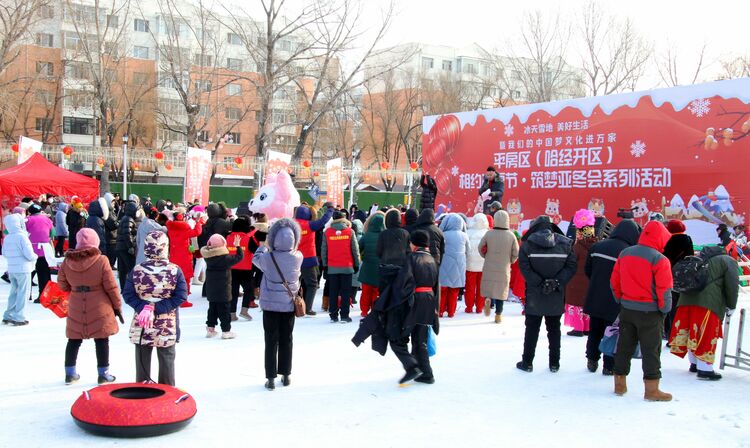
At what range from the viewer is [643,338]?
6.02 metres

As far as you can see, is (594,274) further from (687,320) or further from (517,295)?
(517,295)

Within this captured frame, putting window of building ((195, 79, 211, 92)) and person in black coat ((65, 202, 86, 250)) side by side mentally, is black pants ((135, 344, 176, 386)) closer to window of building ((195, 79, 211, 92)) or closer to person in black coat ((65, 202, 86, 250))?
person in black coat ((65, 202, 86, 250))

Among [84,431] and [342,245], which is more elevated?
[342,245]

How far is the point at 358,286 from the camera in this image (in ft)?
34.4

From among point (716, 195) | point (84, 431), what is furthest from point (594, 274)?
point (716, 195)

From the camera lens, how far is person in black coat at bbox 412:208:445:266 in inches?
332

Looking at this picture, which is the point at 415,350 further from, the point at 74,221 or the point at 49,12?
the point at 49,12

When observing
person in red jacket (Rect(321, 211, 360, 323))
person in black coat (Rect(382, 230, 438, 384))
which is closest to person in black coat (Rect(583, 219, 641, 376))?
person in black coat (Rect(382, 230, 438, 384))

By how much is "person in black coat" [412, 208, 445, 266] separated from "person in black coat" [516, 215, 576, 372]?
1.60 meters

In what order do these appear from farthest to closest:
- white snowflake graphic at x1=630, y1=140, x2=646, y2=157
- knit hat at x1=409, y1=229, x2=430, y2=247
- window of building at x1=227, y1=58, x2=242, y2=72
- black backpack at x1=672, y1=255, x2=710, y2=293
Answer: window of building at x1=227, y1=58, x2=242, y2=72
white snowflake graphic at x1=630, y1=140, x2=646, y2=157
black backpack at x1=672, y1=255, x2=710, y2=293
knit hat at x1=409, y1=229, x2=430, y2=247

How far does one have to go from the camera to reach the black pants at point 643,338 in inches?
236

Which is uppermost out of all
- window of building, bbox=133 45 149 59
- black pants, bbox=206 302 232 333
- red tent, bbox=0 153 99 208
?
window of building, bbox=133 45 149 59

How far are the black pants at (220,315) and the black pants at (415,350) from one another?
Result: 2678mm

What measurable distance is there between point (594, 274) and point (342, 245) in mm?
3727
